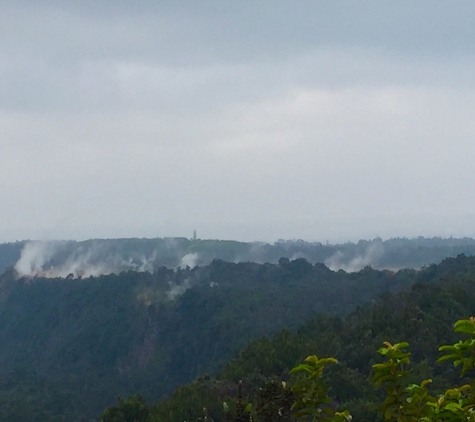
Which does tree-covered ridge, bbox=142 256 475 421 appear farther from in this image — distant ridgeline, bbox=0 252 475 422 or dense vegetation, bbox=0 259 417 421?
dense vegetation, bbox=0 259 417 421

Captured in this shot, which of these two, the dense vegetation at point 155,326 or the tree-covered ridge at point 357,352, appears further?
the dense vegetation at point 155,326

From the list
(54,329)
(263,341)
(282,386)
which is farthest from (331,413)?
(54,329)

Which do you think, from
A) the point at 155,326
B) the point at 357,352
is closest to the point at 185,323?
the point at 155,326

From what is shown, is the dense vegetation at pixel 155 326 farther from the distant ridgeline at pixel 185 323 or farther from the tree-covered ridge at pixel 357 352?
the tree-covered ridge at pixel 357 352

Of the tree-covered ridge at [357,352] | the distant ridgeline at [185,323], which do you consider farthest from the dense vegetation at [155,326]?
the tree-covered ridge at [357,352]

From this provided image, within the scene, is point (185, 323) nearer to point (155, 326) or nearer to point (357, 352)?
point (155, 326)

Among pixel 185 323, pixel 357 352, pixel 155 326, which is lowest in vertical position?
pixel 155 326

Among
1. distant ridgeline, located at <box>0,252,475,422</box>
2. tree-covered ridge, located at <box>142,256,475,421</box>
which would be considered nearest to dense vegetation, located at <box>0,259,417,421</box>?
distant ridgeline, located at <box>0,252,475,422</box>

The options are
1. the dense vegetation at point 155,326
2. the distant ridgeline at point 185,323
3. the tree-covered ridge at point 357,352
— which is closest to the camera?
the tree-covered ridge at point 357,352

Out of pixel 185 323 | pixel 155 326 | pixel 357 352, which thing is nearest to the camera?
pixel 357 352

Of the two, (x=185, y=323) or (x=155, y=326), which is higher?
(x=185, y=323)
